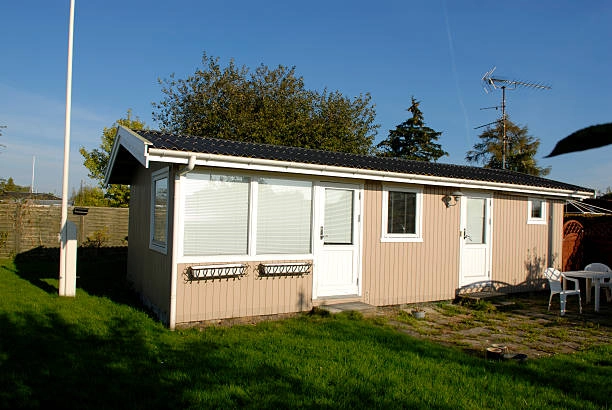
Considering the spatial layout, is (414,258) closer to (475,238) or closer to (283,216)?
(475,238)

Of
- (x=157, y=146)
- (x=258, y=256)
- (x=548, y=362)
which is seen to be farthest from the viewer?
(x=258, y=256)

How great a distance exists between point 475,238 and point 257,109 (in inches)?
564

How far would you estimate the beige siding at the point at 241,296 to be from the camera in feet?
20.9

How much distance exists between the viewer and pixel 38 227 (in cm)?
1346

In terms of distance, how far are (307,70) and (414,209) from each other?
1599cm

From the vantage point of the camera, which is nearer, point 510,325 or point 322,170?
point 322,170

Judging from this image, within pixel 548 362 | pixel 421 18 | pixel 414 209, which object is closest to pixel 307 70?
pixel 421 18

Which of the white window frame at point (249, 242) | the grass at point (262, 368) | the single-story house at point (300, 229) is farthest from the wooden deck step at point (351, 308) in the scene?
the white window frame at point (249, 242)

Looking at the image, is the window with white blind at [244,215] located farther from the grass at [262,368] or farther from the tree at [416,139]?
the tree at [416,139]

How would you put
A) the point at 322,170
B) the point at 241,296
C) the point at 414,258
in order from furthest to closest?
the point at 414,258 < the point at 322,170 < the point at 241,296

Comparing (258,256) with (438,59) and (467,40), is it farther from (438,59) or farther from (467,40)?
(438,59)

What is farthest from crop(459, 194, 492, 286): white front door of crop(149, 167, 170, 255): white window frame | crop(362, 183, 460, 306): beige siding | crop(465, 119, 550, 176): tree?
crop(465, 119, 550, 176): tree

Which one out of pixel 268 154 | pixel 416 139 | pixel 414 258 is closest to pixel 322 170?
pixel 268 154

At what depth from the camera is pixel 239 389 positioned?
4.15m
